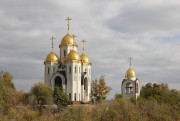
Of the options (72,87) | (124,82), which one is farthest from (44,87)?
(124,82)

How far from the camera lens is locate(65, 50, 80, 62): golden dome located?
50.5m

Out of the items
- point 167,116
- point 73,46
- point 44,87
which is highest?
point 73,46

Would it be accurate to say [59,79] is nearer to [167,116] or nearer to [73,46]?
[73,46]

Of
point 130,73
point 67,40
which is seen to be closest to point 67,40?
point 67,40

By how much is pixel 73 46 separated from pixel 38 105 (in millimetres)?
14932

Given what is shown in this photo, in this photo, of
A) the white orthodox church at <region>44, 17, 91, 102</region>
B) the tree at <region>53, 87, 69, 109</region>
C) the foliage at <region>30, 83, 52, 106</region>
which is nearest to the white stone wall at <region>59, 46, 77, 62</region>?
the white orthodox church at <region>44, 17, 91, 102</region>

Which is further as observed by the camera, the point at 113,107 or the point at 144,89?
the point at 144,89

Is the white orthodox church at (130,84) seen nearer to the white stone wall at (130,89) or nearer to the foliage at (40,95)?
the white stone wall at (130,89)

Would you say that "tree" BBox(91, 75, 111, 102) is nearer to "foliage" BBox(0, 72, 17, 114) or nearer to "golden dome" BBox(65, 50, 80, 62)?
"golden dome" BBox(65, 50, 80, 62)

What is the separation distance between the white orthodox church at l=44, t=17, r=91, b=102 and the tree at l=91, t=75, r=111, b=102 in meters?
2.57

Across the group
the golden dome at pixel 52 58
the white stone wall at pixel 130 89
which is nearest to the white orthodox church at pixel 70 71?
the golden dome at pixel 52 58

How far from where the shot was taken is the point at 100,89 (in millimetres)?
56406

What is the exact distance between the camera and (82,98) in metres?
51.9

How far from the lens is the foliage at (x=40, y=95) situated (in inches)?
1620
